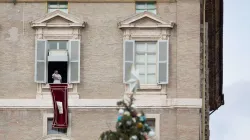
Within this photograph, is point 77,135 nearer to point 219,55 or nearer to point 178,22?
point 178,22

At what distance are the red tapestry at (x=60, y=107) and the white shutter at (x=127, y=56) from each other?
298 centimetres

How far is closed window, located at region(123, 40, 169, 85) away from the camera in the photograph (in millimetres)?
89125

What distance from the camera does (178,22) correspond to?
89688 millimetres

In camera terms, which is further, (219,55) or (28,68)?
(219,55)

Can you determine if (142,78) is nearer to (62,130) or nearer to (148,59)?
(148,59)

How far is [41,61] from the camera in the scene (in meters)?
89.4

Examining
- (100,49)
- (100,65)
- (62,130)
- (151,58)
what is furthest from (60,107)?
(151,58)

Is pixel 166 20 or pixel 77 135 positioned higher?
pixel 166 20

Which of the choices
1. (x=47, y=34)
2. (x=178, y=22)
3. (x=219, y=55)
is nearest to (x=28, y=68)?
(x=47, y=34)

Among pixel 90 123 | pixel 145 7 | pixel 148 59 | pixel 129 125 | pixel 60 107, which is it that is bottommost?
pixel 90 123

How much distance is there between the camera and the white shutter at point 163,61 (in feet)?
292

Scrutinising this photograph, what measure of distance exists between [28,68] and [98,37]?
361 centimetres

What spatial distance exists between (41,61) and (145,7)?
5.57 metres

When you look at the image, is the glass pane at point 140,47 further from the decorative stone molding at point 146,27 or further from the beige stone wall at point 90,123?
the beige stone wall at point 90,123
